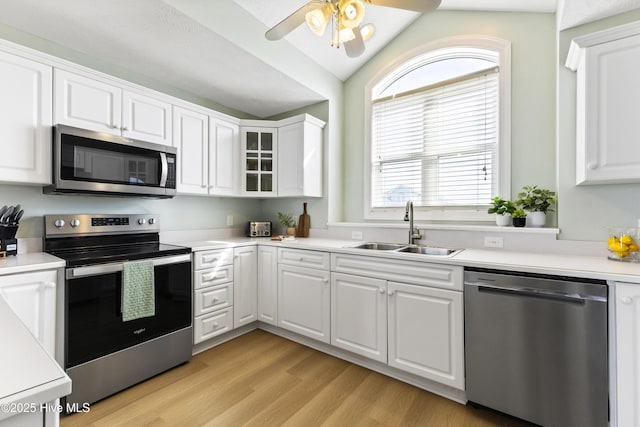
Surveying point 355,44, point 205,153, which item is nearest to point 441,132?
point 355,44

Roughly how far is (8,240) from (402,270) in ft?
8.29

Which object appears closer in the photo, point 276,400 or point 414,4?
point 414,4

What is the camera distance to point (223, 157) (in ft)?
9.80

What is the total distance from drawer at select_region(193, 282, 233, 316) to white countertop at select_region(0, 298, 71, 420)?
1.79 m

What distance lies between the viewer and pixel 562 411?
152 cm

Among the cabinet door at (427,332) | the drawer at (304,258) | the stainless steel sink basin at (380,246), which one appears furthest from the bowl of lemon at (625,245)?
the drawer at (304,258)

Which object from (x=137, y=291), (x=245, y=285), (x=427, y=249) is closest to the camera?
(x=137, y=291)

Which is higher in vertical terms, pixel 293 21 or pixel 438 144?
pixel 293 21

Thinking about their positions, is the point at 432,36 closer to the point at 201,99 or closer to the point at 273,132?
the point at 273,132

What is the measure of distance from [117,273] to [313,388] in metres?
1.50

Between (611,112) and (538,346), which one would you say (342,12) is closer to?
(611,112)

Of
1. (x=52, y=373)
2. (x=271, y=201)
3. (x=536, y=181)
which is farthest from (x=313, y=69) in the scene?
(x=52, y=373)

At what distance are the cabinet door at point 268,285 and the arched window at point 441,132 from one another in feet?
3.74

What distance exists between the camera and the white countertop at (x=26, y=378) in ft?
1.67
